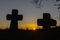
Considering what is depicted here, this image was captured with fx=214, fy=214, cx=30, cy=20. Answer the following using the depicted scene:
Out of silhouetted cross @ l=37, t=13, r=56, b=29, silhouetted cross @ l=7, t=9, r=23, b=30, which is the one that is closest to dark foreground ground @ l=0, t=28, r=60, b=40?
silhouetted cross @ l=37, t=13, r=56, b=29

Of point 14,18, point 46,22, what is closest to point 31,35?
point 46,22

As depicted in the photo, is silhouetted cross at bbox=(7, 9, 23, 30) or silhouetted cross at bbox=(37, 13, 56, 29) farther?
silhouetted cross at bbox=(7, 9, 23, 30)

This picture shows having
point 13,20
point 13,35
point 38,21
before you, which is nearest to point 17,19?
point 13,20

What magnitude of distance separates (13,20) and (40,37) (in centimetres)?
324

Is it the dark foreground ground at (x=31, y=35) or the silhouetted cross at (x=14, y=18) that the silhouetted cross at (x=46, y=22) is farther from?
the dark foreground ground at (x=31, y=35)

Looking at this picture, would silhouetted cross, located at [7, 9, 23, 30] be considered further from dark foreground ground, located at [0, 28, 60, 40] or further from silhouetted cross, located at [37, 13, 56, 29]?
dark foreground ground, located at [0, 28, 60, 40]

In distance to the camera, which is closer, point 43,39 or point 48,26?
point 43,39

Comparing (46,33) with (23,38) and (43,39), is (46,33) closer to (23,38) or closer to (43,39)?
(43,39)

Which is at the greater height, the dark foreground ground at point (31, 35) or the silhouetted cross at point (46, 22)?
the silhouetted cross at point (46, 22)

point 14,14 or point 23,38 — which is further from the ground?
point 14,14

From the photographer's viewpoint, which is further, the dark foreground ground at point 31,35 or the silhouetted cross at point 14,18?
the silhouetted cross at point 14,18

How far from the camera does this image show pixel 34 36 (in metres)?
12.1

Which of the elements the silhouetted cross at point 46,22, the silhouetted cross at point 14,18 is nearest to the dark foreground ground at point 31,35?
the silhouetted cross at point 46,22

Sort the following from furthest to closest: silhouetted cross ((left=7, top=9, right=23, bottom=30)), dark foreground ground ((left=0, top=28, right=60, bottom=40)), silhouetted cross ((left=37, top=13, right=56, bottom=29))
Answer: silhouetted cross ((left=7, top=9, right=23, bottom=30)), silhouetted cross ((left=37, top=13, right=56, bottom=29)), dark foreground ground ((left=0, top=28, right=60, bottom=40))
